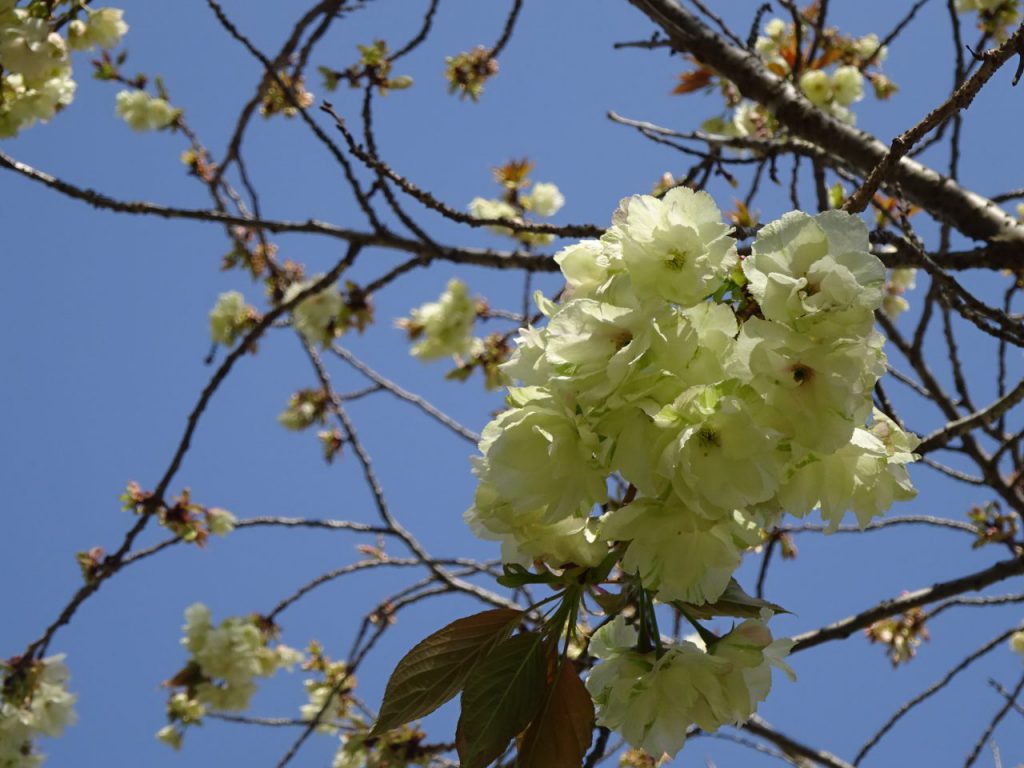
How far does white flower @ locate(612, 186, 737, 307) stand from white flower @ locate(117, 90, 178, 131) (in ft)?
11.5

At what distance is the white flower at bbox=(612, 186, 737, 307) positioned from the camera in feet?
2.51

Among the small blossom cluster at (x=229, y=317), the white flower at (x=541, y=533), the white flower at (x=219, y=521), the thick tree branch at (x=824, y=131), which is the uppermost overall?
the small blossom cluster at (x=229, y=317)

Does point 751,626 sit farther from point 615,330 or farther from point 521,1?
point 521,1

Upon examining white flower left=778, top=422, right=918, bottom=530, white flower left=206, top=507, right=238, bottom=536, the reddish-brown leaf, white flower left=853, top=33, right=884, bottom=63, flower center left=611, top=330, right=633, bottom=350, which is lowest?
the reddish-brown leaf

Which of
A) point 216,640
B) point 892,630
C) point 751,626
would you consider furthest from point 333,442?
point 751,626

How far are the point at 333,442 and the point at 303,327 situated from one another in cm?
75

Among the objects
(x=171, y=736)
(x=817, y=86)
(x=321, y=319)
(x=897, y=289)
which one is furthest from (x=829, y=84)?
(x=171, y=736)

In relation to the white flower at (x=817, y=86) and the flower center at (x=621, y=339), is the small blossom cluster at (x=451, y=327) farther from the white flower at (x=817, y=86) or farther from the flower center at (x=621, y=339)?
the flower center at (x=621, y=339)

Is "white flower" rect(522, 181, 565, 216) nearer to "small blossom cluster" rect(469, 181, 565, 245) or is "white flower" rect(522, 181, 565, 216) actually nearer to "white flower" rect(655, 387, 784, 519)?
"small blossom cluster" rect(469, 181, 565, 245)

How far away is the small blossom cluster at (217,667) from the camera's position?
128 inches

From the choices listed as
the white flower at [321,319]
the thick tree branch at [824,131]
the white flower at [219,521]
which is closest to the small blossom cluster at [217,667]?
the white flower at [219,521]

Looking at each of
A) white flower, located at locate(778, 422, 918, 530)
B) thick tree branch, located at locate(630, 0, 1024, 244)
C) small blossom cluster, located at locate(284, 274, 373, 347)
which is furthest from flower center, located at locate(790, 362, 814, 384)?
small blossom cluster, located at locate(284, 274, 373, 347)

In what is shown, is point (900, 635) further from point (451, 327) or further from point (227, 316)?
point (227, 316)

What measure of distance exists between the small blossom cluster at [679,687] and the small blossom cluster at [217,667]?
266 centimetres
